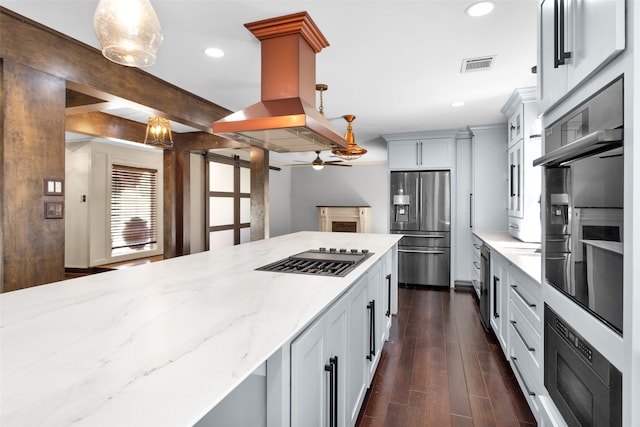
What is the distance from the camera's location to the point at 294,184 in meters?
9.87

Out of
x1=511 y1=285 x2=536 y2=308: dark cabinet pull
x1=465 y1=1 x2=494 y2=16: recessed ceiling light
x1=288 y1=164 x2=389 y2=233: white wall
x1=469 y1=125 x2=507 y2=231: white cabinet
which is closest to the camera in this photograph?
x1=511 y1=285 x2=536 y2=308: dark cabinet pull

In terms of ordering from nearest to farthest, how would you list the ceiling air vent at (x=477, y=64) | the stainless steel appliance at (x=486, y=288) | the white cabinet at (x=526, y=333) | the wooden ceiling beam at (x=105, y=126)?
the white cabinet at (x=526, y=333) < the ceiling air vent at (x=477, y=64) < the stainless steel appliance at (x=486, y=288) < the wooden ceiling beam at (x=105, y=126)

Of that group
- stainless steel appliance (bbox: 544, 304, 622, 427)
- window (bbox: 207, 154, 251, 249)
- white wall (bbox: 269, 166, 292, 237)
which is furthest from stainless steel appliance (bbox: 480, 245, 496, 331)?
white wall (bbox: 269, 166, 292, 237)

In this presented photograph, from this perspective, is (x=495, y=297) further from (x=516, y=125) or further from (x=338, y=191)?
(x=338, y=191)

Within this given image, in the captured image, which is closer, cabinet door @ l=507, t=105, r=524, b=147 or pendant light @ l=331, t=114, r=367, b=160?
cabinet door @ l=507, t=105, r=524, b=147

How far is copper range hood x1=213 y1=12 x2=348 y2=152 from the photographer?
211 centimetres

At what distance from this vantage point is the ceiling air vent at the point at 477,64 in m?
2.81

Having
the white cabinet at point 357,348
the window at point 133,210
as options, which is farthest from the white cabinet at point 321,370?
the window at point 133,210

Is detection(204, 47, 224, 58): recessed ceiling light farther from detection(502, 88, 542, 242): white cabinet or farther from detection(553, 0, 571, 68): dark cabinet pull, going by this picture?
detection(502, 88, 542, 242): white cabinet

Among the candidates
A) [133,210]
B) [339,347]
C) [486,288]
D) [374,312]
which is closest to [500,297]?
[486,288]

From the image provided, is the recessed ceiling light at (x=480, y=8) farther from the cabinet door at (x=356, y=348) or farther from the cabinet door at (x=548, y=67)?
the cabinet door at (x=356, y=348)

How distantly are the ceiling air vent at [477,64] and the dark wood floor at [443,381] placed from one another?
239 centimetres

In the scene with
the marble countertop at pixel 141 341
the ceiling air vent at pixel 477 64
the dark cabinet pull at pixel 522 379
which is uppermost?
the ceiling air vent at pixel 477 64

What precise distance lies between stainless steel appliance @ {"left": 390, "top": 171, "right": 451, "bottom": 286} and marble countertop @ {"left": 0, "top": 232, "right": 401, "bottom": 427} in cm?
403
